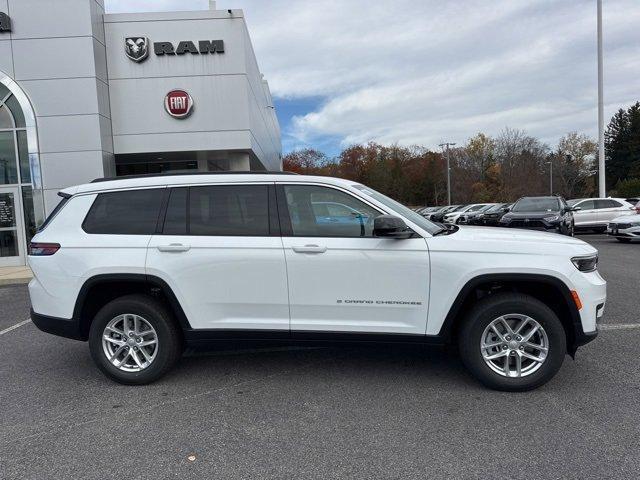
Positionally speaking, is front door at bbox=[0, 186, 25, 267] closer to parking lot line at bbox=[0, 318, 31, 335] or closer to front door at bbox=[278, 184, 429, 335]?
parking lot line at bbox=[0, 318, 31, 335]

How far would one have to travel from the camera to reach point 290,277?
4.11 m

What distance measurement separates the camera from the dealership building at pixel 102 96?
46.9 ft

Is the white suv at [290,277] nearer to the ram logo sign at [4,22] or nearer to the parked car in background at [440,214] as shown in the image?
the parked car in background at [440,214]

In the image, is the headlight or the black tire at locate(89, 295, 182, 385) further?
the black tire at locate(89, 295, 182, 385)

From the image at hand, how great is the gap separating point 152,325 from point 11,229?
503 inches

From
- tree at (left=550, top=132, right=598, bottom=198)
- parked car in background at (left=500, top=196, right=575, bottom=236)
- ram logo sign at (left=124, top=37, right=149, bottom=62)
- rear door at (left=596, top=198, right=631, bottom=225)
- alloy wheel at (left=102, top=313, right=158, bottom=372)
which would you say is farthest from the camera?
tree at (left=550, top=132, right=598, bottom=198)

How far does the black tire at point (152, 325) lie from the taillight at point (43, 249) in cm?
68

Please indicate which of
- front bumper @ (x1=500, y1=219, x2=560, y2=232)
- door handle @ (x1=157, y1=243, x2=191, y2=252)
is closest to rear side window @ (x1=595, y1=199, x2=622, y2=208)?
front bumper @ (x1=500, y1=219, x2=560, y2=232)

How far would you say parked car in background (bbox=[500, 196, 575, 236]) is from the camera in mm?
14406

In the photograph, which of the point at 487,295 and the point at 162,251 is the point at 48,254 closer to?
the point at 162,251

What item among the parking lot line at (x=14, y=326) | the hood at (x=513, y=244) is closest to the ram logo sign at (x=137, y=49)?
the parking lot line at (x=14, y=326)

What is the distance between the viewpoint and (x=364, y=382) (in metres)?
4.33

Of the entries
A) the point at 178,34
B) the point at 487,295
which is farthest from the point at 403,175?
the point at 487,295

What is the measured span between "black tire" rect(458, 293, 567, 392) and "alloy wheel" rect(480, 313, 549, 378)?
0.03m
